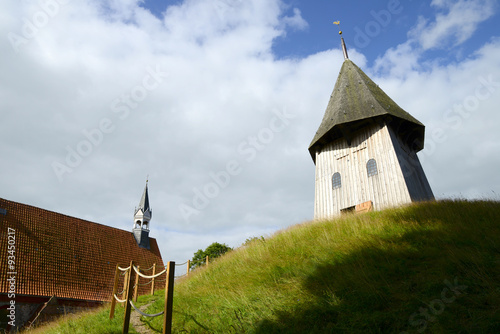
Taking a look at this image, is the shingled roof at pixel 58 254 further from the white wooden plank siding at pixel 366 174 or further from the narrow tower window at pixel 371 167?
the narrow tower window at pixel 371 167

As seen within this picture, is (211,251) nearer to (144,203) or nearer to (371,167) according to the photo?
(144,203)

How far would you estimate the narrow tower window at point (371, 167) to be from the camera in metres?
13.8

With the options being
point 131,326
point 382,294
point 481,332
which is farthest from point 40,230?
point 481,332

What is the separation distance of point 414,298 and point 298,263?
3.07 m

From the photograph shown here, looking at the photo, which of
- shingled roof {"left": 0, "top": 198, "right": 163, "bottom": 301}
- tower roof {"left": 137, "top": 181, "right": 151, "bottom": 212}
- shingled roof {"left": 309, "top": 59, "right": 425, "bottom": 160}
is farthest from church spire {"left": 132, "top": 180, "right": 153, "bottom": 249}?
shingled roof {"left": 309, "top": 59, "right": 425, "bottom": 160}

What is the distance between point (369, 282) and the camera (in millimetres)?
5840

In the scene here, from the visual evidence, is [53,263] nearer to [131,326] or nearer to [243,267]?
[131,326]

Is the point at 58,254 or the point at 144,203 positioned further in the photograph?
the point at 144,203

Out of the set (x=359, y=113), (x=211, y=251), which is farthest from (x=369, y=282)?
(x=211, y=251)

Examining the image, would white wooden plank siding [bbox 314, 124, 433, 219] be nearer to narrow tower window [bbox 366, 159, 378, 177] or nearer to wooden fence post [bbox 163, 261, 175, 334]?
narrow tower window [bbox 366, 159, 378, 177]

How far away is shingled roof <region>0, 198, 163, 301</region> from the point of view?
55.5 feet

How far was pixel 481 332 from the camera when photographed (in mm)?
4043

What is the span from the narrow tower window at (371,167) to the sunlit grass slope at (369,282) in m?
4.16

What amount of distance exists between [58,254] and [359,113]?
2156 cm
